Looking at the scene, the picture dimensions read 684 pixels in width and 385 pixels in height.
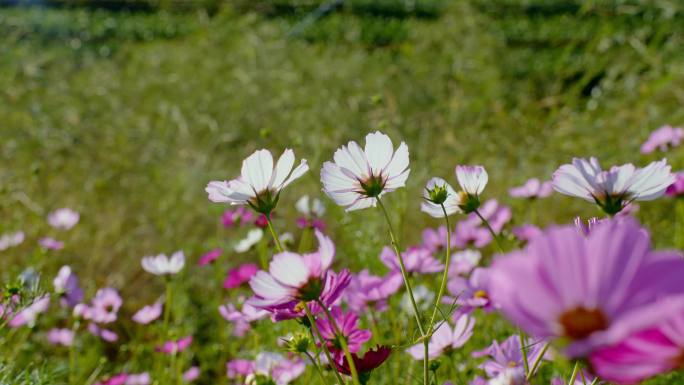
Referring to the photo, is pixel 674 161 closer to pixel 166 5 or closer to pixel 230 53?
pixel 230 53

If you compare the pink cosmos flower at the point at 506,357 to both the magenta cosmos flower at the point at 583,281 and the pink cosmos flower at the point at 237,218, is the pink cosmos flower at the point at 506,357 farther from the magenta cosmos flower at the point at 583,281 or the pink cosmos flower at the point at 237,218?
the pink cosmos flower at the point at 237,218

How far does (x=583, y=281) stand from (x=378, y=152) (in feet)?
0.91

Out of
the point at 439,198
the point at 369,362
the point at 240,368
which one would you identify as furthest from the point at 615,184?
the point at 240,368

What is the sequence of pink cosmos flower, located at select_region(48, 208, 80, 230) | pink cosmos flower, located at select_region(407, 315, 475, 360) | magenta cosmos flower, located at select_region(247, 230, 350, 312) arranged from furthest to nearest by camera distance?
pink cosmos flower, located at select_region(48, 208, 80, 230), pink cosmos flower, located at select_region(407, 315, 475, 360), magenta cosmos flower, located at select_region(247, 230, 350, 312)

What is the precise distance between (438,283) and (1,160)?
2.30 meters

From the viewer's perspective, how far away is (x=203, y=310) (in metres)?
1.72

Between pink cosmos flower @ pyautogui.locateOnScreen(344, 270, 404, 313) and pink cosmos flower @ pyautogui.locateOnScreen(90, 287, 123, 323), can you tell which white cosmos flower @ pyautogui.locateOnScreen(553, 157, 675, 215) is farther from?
pink cosmos flower @ pyautogui.locateOnScreen(90, 287, 123, 323)

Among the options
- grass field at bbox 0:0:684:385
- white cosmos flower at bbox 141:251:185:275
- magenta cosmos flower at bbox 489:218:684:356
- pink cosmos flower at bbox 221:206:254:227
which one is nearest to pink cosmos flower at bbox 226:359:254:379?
grass field at bbox 0:0:684:385

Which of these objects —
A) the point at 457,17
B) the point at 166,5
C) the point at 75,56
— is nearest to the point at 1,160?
the point at 75,56

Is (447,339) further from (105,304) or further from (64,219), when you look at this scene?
(64,219)

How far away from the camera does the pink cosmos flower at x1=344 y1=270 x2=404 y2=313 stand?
840mm

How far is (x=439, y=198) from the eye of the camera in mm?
513

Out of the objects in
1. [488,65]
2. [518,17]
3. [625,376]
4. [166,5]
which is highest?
[625,376]

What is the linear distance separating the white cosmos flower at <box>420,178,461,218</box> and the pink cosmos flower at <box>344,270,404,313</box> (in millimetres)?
304
